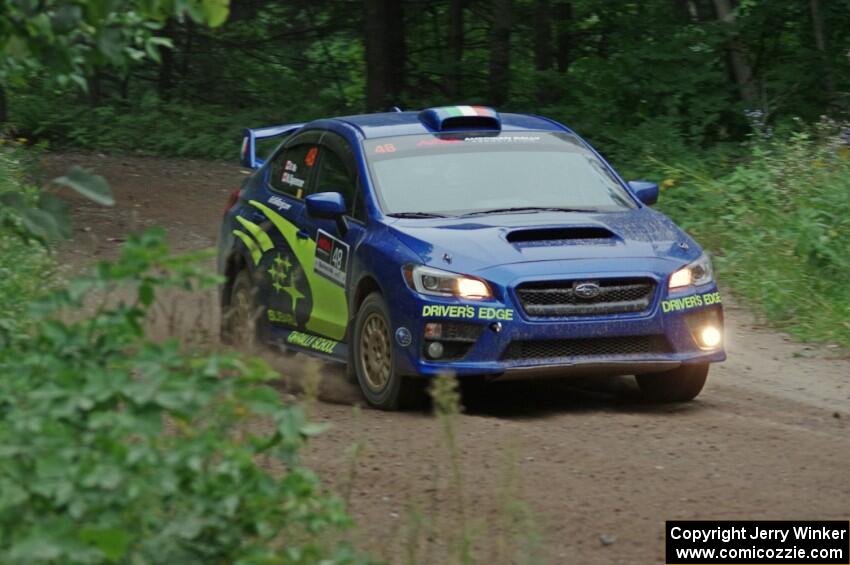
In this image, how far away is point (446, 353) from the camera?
8758 millimetres

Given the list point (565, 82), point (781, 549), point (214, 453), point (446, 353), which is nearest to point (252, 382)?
point (214, 453)

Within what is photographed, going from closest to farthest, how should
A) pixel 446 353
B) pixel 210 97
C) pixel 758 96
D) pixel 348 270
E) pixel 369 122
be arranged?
pixel 446 353 → pixel 348 270 → pixel 369 122 → pixel 758 96 → pixel 210 97

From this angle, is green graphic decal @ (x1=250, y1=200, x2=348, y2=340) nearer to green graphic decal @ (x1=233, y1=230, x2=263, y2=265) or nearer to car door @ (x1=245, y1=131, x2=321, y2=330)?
car door @ (x1=245, y1=131, x2=321, y2=330)

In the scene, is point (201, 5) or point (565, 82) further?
point (565, 82)

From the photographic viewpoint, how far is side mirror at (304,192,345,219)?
965cm

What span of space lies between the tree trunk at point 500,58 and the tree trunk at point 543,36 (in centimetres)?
126

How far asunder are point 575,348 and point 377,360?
3.81 feet

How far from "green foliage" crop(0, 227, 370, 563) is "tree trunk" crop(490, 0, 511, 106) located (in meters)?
17.3

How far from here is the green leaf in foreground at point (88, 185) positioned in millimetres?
4887

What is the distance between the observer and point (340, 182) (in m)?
10.2

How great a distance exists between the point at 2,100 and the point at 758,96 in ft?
36.6

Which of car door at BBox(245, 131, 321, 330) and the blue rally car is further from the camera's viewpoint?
car door at BBox(245, 131, 321, 330)

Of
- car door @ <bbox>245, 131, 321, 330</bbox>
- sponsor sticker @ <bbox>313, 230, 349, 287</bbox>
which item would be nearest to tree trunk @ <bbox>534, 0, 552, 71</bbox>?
car door @ <bbox>245, 131, 321, 330</bbox>

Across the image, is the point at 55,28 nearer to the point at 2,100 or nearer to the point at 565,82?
the point at 565,82
